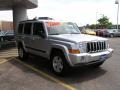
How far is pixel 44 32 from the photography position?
8.96m

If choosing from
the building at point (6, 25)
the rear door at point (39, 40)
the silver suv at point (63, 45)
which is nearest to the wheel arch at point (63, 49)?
the silver suv at point (63, 45)

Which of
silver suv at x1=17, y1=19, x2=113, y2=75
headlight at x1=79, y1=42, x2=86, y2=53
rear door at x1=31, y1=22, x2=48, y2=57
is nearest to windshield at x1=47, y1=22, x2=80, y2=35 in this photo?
silver suv at x1=17, y1=19, x2=113, y2=75

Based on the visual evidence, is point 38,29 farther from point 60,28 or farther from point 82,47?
point 82,47

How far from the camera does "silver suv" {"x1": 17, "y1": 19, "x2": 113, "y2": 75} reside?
7.42m

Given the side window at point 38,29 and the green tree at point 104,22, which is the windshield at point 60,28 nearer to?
the side window at point 38,29

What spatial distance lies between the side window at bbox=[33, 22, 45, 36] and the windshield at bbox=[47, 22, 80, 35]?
328 millimetres

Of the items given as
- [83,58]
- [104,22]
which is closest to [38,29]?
[83,58]

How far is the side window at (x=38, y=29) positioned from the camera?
9.16 meters

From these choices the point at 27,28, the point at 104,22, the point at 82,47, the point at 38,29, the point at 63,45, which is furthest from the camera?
the point at 104,22

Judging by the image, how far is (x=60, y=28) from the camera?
364 inches

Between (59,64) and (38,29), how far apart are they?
2201mm

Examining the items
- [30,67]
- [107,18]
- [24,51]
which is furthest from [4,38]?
[107,18]

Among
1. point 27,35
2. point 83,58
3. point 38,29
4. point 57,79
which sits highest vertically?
point 38,29

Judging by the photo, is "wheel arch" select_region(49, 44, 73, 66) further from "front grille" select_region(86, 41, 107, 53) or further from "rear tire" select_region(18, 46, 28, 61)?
"rear tire" select_region(18, 46, 28, 61)
